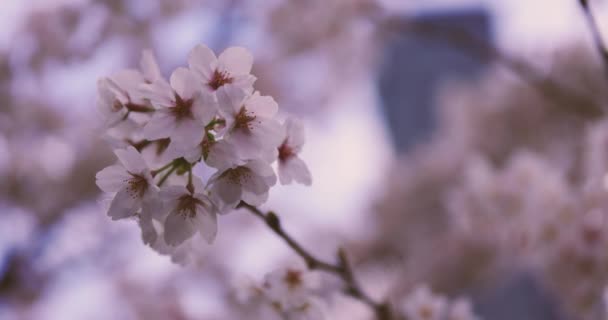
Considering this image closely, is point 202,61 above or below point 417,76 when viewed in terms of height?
below

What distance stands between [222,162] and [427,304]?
1.82 ft

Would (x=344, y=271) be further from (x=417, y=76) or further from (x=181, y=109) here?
(x=417, y=76)

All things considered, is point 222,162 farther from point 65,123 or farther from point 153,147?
point 65,123

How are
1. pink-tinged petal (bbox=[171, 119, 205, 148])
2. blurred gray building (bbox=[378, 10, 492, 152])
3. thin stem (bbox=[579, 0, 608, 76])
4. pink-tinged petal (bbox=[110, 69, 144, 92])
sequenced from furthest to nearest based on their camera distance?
blurred gray building (bbox=[378, 10, 492, 152]) < thin stem (bbox=[579, 0, 608, 76]) < pink-tinged petal (bbox=[110, 69, 144, 92]) < pink-tinged petal (bbox=[171, 119, 205, 148])

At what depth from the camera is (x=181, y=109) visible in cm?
65

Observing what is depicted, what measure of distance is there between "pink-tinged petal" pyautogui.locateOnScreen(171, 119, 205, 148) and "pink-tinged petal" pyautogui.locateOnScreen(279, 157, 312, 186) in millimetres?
156

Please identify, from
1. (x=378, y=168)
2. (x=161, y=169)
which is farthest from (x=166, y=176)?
(x=378, y=168)

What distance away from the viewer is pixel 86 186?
3.05m

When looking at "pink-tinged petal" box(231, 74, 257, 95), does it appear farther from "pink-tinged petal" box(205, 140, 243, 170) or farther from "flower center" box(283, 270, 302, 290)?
"flower center" box(283, 270, 302, 290)

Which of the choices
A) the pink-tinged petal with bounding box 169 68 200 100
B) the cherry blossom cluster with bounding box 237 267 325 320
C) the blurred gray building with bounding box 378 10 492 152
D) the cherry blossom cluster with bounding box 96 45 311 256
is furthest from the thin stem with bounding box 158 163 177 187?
the blurred gray building with bounding box 378 10 492 152

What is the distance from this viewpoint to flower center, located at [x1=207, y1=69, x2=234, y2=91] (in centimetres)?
67

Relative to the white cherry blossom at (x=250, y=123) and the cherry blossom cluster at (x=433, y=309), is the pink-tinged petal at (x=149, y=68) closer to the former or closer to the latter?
the white cherry blossom at (x=250, y=123)

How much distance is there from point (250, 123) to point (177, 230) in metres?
0.16

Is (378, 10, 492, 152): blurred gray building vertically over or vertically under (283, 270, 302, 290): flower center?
over
